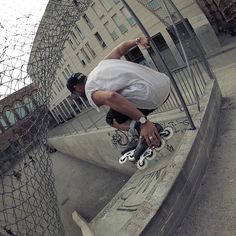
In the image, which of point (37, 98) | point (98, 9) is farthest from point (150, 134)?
point (98, 9)

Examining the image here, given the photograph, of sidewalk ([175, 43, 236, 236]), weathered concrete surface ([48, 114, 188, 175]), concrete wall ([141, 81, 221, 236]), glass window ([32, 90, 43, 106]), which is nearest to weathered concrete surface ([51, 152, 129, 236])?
weathered concrete surface ([48, 114, 188, 175])

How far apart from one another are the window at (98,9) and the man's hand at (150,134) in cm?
2731

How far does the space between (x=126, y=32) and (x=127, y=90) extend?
24.8 metres

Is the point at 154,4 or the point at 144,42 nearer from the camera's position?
the point at 144,42

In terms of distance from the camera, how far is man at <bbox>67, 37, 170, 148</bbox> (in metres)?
3.68

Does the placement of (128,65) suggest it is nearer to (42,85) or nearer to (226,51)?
(42,85)

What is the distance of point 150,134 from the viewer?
12.4 feet

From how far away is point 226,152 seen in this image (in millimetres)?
4883

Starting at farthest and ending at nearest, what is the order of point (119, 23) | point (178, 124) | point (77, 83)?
point (119, 23), point (178, 124), point (77, 83)

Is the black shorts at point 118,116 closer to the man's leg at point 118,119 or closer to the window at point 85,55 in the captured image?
the man's leg at point 118,119

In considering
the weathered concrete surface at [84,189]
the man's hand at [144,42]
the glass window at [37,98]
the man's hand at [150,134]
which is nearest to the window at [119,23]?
the weathered concrete surface at [84,189]

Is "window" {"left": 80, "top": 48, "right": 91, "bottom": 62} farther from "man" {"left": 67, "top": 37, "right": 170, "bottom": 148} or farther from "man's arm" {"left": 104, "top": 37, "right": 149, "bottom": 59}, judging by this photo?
"man" {"left": 67, "top": 37, "right": 170, "bottom": 148}

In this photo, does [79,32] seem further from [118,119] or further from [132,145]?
[118,119]

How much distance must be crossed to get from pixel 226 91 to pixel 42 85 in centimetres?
407
